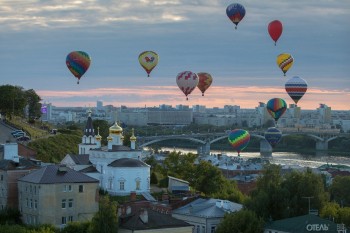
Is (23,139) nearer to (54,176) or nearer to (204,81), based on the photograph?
(204,81)

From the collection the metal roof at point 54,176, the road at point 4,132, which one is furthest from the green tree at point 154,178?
the metal roof at point 54,176

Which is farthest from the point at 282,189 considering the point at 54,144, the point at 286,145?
the point at 286,145

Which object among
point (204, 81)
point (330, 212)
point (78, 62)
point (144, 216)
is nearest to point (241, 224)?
point (144, 216)

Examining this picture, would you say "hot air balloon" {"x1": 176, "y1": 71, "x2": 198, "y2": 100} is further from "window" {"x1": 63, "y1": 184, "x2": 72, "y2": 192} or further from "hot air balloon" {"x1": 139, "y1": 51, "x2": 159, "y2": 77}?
"window" {"x1": 63, "y1": 184, "x2": 72, "y2": 192}

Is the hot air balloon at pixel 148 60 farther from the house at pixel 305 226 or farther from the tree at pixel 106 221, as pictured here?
the tree at pixel 106 221

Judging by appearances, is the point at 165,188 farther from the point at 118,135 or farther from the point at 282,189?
the point at 282,189

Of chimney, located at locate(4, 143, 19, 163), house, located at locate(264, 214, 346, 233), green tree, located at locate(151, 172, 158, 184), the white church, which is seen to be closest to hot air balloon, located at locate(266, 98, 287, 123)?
green tree, located at locate(151, 172, 158, 184)

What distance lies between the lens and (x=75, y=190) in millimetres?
37625

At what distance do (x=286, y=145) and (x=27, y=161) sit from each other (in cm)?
10021

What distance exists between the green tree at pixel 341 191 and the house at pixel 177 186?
812 centimetres

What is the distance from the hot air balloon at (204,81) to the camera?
210 ft

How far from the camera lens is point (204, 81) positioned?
64.1 m

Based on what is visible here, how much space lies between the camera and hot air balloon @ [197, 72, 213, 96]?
63875 millimetres

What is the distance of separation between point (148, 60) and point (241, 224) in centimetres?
2780
